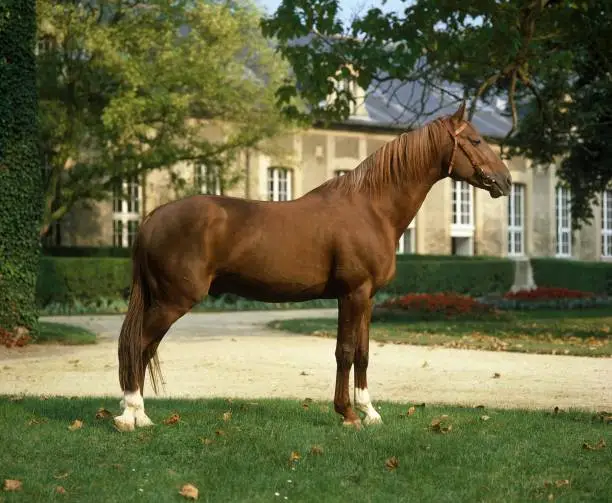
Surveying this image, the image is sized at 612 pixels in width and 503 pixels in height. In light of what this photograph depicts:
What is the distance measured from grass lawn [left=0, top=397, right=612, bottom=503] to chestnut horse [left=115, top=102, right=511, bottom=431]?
47 cm

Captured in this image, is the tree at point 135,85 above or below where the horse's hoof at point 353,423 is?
above

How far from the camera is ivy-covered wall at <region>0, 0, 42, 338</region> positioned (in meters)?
13.2

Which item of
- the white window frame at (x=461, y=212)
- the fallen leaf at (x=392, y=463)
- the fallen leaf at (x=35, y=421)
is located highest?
the white window frame at (x=461, y=212)

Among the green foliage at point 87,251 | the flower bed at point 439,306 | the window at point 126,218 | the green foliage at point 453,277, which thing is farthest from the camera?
the green foliage at point 453,277

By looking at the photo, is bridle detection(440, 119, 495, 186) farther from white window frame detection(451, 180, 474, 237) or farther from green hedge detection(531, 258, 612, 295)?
white window frame detection(451, 180, 474, 237)

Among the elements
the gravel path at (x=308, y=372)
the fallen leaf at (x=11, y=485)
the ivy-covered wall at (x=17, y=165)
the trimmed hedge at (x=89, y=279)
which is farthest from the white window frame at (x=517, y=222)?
the fallen leaf at (x=11, y=485)

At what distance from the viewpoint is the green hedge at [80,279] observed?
21297mm

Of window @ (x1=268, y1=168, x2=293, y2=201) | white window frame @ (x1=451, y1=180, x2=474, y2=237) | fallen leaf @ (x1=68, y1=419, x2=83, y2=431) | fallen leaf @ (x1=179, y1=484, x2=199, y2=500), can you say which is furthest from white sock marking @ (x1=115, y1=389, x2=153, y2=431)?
white window frame @ (x1=451, y1=180, x2=474, y2=237)

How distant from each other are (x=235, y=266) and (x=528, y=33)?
818cm

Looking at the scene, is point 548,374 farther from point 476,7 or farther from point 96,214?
point 96,214

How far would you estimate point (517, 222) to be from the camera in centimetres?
3641

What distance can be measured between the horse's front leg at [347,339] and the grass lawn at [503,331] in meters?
6.55

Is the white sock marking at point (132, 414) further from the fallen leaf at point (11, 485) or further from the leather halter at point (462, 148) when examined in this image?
the leather halter at point (462, 148)

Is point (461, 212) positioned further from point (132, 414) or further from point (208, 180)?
point (132, 414)
